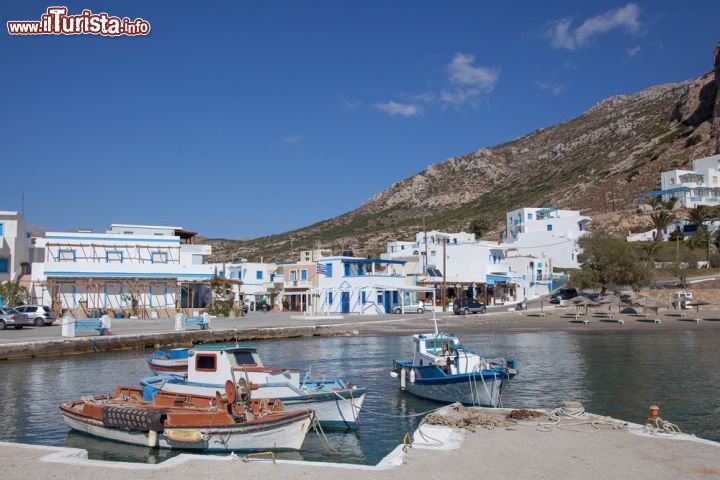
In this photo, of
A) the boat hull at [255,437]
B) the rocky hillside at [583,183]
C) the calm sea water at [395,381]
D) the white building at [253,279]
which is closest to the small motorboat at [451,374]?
the calm sea water at [395,381]

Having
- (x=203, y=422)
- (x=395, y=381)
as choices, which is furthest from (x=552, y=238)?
(x=203, y=422)

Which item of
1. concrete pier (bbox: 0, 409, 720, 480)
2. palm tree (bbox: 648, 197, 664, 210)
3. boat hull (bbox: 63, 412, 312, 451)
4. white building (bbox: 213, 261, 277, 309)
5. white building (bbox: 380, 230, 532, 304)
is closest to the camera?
concrete pier (bbox: 0, 409, 720, 480)

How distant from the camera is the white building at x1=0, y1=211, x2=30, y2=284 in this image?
56969 mm

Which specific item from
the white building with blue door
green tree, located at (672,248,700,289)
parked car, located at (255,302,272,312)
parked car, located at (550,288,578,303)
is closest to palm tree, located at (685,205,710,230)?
green tree, located at (672,248,700,289)

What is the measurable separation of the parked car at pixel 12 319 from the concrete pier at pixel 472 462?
37040 mm

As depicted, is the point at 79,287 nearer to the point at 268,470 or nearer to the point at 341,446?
the point at 341,446

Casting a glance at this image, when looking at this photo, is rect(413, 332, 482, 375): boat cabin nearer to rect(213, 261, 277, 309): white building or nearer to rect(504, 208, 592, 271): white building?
rect(213, 261, 277, 309): white building

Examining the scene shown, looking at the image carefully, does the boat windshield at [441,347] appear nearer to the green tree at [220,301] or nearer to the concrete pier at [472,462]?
the concrete pier at [472,462]

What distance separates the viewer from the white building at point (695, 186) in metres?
105

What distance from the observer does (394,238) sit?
144 m

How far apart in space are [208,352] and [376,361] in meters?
14.4

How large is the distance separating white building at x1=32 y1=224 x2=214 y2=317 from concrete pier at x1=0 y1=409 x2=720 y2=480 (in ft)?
155

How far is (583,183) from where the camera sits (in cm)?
14912

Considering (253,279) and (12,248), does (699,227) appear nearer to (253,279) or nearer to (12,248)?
(253,279)
